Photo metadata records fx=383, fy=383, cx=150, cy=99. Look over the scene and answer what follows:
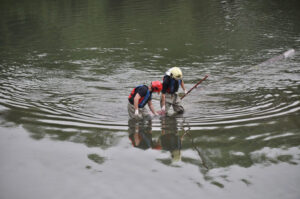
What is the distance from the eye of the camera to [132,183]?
8.12 m

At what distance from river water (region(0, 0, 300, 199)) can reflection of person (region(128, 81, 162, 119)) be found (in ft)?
1.01

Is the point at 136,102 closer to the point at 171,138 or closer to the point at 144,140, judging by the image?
the point at 144,140

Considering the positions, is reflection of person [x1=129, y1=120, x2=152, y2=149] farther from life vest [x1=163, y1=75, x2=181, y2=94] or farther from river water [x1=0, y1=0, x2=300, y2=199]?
life vest [x1=163, y1=75, x2=181, y2=94]

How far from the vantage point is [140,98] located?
1127cm

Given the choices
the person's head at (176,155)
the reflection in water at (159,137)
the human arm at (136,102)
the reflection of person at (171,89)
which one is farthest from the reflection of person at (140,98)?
the person's head at (176,155)

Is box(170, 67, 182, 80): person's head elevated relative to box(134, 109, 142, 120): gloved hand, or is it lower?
elevated

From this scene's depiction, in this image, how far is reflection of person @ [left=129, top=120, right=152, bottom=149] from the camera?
10.1 meters

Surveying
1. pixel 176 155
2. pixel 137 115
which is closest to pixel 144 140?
pixel 137 115

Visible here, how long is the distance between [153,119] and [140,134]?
1219 millimetres

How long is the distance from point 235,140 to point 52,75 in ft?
34.8

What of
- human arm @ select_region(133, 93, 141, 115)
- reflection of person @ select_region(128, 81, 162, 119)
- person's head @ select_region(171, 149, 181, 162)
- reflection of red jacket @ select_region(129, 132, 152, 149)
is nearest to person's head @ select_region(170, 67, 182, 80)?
reflection of person @ select_region(128, 81, 162, 119)

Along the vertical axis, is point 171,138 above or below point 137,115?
below

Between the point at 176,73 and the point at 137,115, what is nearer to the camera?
the point at 176,73

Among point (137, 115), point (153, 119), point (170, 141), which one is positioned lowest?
point (170, 141)
